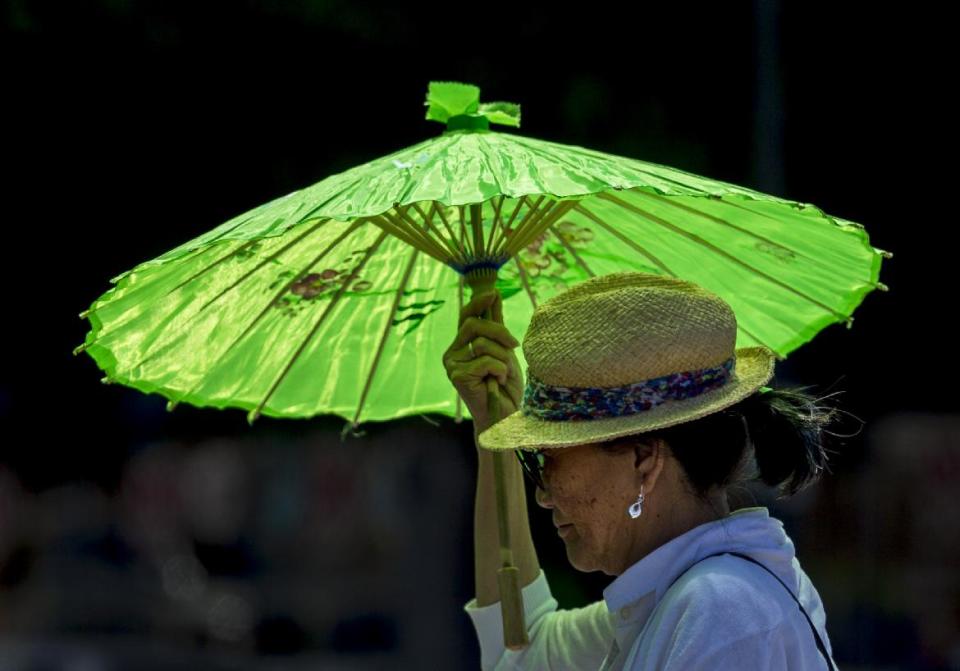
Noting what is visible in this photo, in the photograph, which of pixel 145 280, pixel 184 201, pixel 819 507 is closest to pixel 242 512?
pixel 184 201

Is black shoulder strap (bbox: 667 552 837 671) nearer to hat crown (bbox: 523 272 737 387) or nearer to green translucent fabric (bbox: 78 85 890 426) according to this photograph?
hat crown (bbox: 523 272 737 387)

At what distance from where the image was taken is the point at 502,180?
208cm

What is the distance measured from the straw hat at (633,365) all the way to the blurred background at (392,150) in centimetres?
368

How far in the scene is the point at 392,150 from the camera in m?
5.73

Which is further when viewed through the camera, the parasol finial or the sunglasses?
the parasol finial

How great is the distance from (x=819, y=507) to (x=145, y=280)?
4752mm

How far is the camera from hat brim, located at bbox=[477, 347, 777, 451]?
1.91 metres

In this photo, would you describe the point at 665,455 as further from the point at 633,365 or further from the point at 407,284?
the point at 407,284

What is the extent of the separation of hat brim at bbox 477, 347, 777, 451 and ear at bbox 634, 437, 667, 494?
65 mm

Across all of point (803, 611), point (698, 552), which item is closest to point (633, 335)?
point (698, 552)

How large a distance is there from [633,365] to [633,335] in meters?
0.04

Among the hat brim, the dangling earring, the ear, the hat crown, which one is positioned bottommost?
the dangling earring

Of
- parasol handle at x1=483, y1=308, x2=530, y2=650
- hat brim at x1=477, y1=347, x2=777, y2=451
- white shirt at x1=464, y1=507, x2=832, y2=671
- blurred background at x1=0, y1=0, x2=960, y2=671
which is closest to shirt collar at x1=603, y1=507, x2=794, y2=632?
white shirt at x1=464, y1=507, x2=832, y2=671

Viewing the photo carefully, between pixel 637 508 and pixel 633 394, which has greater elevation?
pixel 633 394
